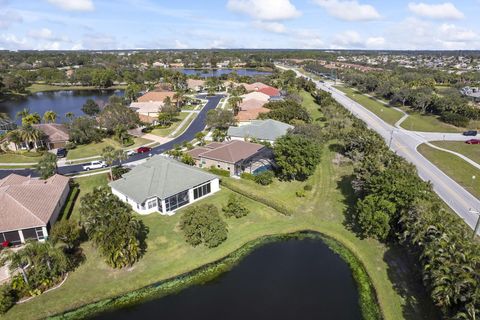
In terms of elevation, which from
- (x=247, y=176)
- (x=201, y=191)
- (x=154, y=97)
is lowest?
(x=247, y=176)

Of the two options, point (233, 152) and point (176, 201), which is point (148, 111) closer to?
point (233, 152)

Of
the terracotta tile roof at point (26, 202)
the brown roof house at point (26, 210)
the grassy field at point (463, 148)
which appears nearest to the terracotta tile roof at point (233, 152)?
the terracotta tile roof at point (26, 202)

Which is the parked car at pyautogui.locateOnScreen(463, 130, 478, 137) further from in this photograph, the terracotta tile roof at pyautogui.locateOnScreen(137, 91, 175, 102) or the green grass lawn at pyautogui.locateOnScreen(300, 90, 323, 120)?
the terracotta tile roof at pyautogui.locateOnScreen(137, 91, 175, 102)

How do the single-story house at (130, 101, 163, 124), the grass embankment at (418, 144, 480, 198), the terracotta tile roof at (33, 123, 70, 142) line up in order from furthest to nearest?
the single-story house at (130, 101, 163, 124) < the terracotta tile roof at (33, 123, 70, 142) < the grass embankment at (418, 144, 480, 198)

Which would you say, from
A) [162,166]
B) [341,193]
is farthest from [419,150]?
[162,166]

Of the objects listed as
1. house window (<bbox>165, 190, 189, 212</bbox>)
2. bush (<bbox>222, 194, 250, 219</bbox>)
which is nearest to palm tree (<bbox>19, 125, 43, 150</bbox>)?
house window (<bbox>165, 190, 189, 212</bbox>)

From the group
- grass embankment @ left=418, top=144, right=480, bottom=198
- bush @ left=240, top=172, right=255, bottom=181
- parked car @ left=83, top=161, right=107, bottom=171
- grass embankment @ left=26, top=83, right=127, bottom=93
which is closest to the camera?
grass embankment @ left=418, top=144, right=480, bottom=198

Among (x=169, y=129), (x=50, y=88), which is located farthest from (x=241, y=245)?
(x=50, y=88)
